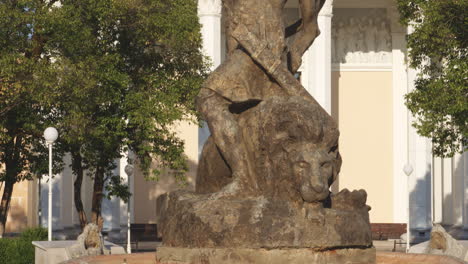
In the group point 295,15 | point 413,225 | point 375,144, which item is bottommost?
point 413,225

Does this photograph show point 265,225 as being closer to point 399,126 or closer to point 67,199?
point 67,199

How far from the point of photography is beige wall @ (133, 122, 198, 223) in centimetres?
4928

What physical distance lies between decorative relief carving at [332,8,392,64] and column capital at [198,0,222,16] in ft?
26.1

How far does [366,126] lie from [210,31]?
11047 millimetres

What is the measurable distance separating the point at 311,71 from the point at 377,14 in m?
6.82

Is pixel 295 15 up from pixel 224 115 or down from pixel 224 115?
up

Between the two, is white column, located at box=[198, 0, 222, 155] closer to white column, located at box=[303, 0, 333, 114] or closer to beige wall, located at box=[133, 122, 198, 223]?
white column, located at box=[303, 0, 333, 114]

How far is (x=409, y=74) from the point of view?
156 feet

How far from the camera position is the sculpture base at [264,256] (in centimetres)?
1113

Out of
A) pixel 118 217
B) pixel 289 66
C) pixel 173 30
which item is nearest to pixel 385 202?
pixel 118 217

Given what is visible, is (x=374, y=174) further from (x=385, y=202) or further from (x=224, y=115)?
(x=224, y=115)

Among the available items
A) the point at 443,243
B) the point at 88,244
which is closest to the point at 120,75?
the point at 88,244

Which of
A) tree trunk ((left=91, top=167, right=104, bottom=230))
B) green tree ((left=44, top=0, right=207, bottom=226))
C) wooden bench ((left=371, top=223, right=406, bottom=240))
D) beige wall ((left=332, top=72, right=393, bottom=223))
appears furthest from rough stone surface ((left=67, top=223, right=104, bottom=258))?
beige wall ((left=332, top=72, right=393, bottom=223))

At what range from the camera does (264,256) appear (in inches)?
438
